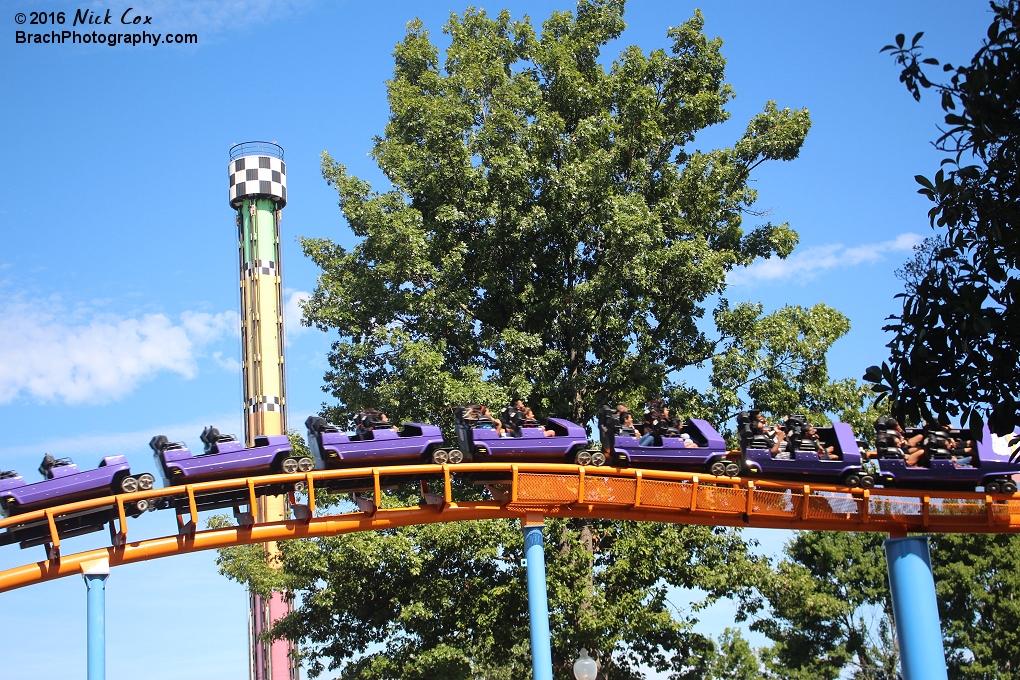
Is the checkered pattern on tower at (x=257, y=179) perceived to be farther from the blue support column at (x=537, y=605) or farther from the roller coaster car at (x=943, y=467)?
the roller coaster car at (x=943, y=467)

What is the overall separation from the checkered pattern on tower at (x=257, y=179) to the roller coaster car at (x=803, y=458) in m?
28.5

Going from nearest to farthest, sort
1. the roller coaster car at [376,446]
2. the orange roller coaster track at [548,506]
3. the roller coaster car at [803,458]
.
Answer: the orange roller coaster track at [548,506] < the roller coaster car at [376,446] < the roller coaster car at [803,458]

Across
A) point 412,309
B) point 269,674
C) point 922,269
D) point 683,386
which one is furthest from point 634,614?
point 269,674

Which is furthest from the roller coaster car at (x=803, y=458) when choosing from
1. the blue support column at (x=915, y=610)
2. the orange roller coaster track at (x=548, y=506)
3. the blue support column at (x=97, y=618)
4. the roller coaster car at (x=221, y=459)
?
the blue support column at (x=97, y=618)

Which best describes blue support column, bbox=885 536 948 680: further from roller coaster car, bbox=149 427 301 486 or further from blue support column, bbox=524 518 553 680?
roller coaster car, bbox=149 427 301 486

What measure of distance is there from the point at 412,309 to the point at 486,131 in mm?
3835

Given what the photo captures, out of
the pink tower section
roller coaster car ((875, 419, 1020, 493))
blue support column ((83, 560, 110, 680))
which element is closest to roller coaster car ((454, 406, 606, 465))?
roller coaster car ((875, 419, 1020, 493))

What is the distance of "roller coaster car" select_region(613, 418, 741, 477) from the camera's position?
1486 centimetres

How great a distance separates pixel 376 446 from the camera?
13867 millimetres

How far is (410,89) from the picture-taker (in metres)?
22.4

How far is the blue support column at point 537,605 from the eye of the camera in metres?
13.4

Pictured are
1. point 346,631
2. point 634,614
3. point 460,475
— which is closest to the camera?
point 460,475

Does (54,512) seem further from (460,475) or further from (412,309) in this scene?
(412,309)

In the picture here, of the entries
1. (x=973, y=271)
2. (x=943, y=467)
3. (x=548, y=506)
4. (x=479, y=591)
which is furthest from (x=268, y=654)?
(x=973, y=271)
